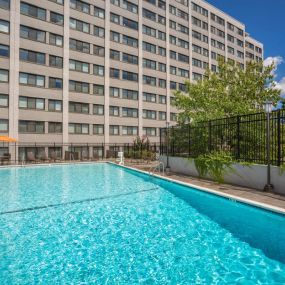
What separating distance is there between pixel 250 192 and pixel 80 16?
38.0 metres

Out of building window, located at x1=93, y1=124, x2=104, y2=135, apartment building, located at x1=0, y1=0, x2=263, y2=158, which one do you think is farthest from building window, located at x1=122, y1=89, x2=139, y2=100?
building window, located at x1=93, y1=124, x2=104, y2=135

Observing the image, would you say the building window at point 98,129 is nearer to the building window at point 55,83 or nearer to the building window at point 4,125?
the building window at point 55,83

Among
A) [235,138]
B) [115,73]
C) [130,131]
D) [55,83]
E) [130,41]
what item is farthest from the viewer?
[130,41]

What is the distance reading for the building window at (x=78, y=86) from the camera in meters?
37.2

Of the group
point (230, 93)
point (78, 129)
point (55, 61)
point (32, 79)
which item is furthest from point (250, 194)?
point (55, 61)

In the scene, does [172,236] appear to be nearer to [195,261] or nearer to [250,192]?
[195,261]

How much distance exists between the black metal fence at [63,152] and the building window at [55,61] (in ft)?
38.9

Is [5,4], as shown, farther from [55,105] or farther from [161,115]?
[161,115]

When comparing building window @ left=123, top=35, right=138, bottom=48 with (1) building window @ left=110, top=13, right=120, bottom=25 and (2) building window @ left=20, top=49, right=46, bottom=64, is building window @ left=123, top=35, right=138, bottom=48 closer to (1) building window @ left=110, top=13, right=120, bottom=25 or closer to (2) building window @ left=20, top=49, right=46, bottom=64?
(1) building window @ left=110, top=13, right=120, bottom=25

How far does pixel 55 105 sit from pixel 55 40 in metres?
9.75

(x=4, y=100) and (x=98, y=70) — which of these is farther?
(x=98, y=70)

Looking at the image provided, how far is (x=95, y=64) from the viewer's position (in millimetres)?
39750

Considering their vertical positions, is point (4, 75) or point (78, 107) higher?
point (4, 75)

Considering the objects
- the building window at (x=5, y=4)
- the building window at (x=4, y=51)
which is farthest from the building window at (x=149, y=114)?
the building window at (x=5, y=4)
